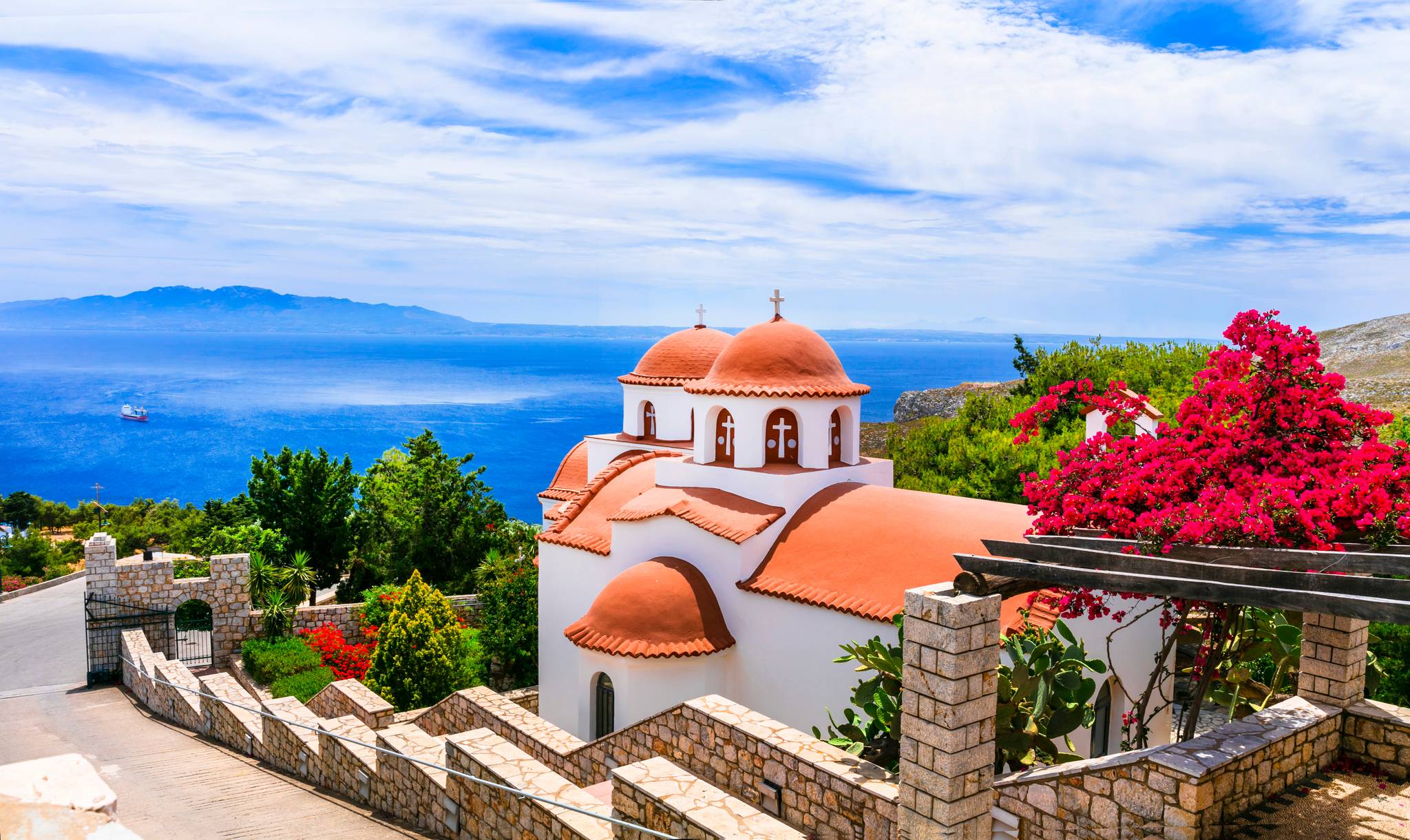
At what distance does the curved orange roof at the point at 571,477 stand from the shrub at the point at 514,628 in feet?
8.28

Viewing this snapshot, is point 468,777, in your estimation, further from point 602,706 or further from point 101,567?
point 101,567

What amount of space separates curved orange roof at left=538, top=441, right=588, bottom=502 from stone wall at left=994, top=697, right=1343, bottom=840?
16907mm

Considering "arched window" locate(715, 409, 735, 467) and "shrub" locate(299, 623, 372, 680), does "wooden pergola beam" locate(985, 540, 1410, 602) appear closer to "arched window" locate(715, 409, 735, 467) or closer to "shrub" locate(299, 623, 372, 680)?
"arched window" locate(715, 409, 735, 467)

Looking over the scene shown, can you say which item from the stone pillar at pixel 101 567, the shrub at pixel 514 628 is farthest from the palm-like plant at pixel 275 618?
the shrub at pixel 514 628

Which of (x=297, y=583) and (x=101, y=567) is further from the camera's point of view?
(x=297, y=583)

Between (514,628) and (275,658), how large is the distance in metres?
5.18

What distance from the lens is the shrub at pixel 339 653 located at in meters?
20.9

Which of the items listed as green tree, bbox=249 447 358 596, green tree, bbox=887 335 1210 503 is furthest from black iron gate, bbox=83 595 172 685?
green tree, bbox=887 335 1210 503

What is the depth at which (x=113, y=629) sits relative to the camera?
19516 mm

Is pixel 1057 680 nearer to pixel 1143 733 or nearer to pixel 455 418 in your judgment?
pixel 1143 733

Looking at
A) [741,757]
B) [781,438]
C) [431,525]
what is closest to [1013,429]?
[781,438]

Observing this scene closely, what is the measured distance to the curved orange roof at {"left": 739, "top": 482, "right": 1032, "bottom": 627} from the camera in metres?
12.8

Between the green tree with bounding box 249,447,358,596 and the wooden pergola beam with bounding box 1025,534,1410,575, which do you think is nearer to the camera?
the wooden pergola beam with bounding box 1025,534,1410,575

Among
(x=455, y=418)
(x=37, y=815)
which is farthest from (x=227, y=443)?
(x=37, y=815)
